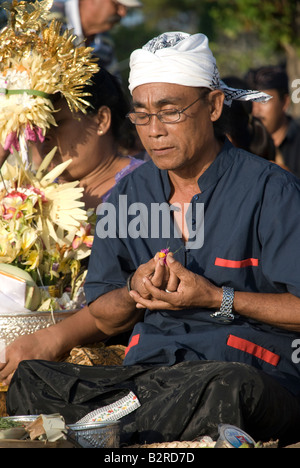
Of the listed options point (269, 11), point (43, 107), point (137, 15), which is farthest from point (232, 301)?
point (137, 15)

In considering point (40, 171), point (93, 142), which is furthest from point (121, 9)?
point (40, 171)

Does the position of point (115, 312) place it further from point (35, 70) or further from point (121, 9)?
point (121, 9)

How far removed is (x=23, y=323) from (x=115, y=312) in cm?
58

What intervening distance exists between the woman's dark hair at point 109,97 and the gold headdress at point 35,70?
10 cm

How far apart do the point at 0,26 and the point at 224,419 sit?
10.2 feet

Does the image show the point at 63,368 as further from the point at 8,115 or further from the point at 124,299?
the point at 8,115

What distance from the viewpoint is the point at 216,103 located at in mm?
3637

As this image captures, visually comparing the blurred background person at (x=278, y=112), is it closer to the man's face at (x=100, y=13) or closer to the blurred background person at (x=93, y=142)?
the man's face at (x=100, y=13)

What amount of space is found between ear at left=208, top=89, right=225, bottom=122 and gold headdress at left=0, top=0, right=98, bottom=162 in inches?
39.3

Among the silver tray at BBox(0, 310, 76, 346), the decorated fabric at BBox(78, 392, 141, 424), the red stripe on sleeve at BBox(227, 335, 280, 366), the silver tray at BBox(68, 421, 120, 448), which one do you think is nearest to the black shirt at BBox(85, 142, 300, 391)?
the red stripe on sleeve at BBox(227, 335, 280, 366)

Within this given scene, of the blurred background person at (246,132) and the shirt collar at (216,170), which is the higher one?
the shirt collar at (216,170)

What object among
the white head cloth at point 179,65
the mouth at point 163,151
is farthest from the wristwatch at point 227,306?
the white head cloth at point 179,65

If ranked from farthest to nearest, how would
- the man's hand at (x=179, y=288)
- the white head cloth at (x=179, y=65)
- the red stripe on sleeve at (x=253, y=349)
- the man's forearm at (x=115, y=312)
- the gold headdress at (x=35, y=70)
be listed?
1. the gold headdress at (x=35, y=70)
2. the man's forearm at (x=115, y=312)
3. the white head cloth at (x=179, y=65)
4. the red stripe on sleeve at (x=253, y=349)
5. the man's hand at (x=179, y=288)

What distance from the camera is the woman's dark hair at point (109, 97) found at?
4598mm
